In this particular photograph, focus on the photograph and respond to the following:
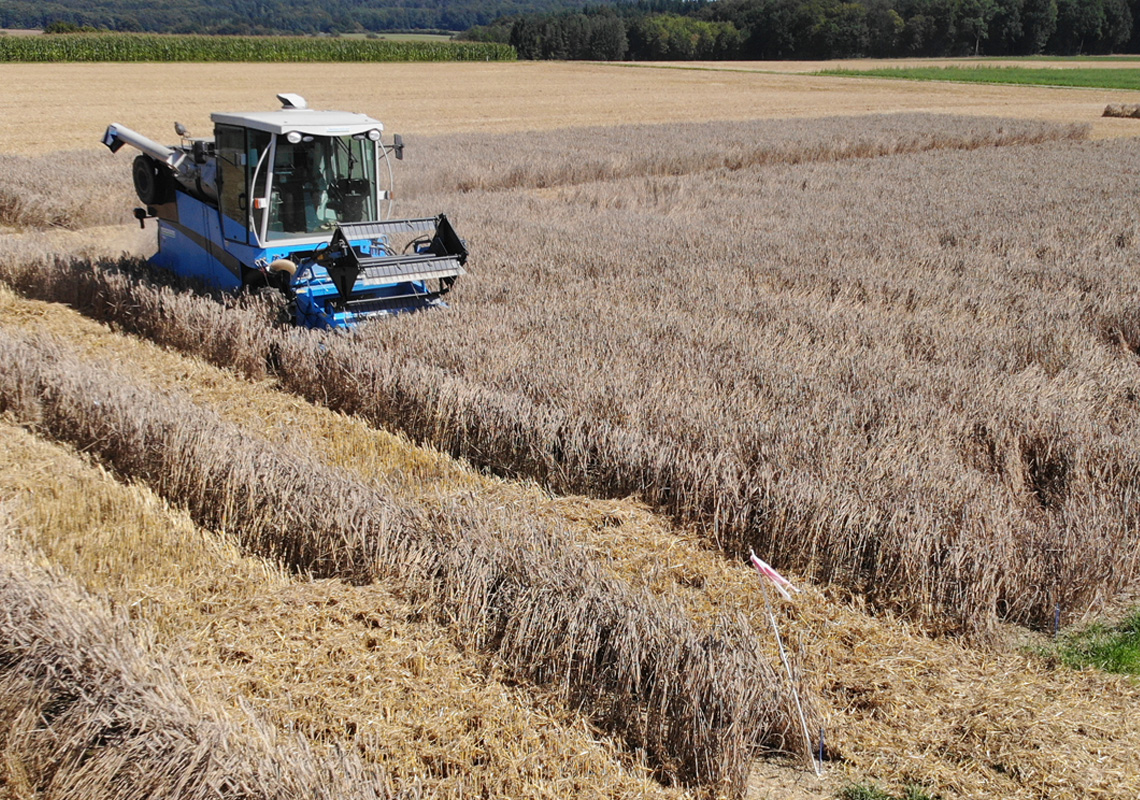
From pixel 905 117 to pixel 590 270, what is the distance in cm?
2483

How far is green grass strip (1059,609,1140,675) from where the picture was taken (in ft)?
13.8

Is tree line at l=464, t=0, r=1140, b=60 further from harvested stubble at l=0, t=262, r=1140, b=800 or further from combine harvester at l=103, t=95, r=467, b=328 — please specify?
harvested stubble at l=0, t=262, r=1140, b=800

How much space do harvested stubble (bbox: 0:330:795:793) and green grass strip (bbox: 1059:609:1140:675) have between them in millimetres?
1547

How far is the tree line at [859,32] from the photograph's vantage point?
76.3 m

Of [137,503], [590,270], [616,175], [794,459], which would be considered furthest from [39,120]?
[794,459]

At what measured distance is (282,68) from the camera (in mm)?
51531

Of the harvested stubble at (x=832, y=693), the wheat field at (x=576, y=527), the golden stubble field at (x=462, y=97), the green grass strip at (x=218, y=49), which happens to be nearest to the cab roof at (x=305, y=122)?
the wheat field at (x=576, y=527)

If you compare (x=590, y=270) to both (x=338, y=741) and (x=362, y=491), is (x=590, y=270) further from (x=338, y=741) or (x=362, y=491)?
(x=338, y=741)

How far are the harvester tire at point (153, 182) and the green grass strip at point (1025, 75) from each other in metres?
52.7

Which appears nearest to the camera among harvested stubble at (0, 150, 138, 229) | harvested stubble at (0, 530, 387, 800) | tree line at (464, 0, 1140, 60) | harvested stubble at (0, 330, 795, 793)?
harvested stubble at (0, 530, 387, 800)

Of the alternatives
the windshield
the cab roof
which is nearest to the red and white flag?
the cab roof

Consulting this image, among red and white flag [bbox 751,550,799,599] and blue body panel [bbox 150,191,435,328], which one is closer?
red and white flag [bbox 751,550,799,599]

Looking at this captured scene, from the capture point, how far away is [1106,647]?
4.34m

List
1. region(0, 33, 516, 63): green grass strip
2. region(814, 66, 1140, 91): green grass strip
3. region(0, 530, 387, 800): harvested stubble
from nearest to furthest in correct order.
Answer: region(0, 530, 387, 800): harvested stubble
region(0, 33, 516, 63): green grass strip
region(814, 66, 1140, 91): green grass strip
